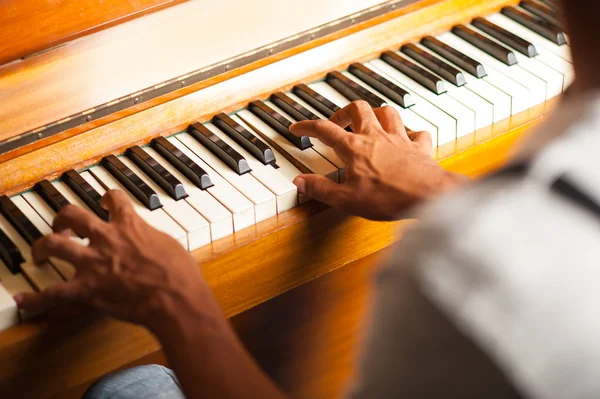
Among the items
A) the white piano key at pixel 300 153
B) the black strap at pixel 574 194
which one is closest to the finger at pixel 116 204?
the white piano key at pixel 300 153

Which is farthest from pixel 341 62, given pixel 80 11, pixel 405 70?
pixel 80 11

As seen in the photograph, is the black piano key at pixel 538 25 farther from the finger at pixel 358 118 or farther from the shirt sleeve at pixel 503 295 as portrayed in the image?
the shirt sleeve at pixel 503 295

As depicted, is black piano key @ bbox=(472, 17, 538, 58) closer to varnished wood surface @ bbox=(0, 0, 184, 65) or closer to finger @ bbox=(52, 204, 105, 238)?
varnished wood surface @ bbox=(0, 0, 184, 65)

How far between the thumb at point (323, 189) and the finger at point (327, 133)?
2.5 inches

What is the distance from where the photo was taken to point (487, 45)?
1763mm

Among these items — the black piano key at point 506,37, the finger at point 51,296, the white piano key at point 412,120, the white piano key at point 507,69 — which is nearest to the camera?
the finger at point 51,296

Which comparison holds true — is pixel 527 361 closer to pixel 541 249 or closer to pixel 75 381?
pixel 541 249

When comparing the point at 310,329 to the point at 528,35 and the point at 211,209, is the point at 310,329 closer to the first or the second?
the point at 211,209

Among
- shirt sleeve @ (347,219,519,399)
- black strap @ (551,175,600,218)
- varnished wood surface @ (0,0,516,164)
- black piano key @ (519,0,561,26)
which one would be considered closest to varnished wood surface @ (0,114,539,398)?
varnished wood surface @ (0,0,516,164)

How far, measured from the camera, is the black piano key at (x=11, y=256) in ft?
4.08

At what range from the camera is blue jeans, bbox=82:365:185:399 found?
144 cm

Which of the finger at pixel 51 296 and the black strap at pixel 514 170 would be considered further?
the finger at pixel 51 296

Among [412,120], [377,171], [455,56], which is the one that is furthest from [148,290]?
[455,56]

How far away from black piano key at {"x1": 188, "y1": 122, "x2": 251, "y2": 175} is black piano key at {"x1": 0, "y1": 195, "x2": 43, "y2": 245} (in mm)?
326
